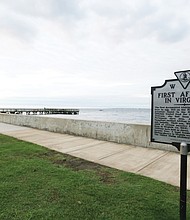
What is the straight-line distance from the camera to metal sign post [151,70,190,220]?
8.66 ft

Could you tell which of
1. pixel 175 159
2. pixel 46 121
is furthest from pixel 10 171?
Result: pixel 46 121

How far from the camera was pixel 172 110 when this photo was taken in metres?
2.86

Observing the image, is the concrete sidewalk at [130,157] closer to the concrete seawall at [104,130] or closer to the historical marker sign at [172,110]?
the concrete seawall at [104,130]

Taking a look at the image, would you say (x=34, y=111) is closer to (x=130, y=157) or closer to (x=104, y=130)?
(x=104, y=130)

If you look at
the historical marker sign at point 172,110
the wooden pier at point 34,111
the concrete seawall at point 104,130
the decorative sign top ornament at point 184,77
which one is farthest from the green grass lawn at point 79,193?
the wooden pier at point 34,111

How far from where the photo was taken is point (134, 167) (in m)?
4.65

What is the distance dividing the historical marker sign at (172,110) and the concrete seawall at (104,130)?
3447mm

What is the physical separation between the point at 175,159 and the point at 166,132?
2.74 m

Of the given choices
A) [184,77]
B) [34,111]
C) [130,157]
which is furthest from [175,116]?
[34,111]

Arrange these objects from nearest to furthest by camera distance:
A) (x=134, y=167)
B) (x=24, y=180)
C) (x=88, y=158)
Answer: (x=24, y=180)
(x=134, y=167)
(x=88, y=158)

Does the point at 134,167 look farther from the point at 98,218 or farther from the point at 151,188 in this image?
the point at 98,218

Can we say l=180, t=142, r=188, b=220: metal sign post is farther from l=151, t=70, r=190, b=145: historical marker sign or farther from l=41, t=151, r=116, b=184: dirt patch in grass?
l=41, t=151, r=116, b=184: dirt patch in grass

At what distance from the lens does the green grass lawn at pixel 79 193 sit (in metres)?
2.71

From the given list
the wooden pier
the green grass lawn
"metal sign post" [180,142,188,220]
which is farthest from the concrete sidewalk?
the wooden pier
